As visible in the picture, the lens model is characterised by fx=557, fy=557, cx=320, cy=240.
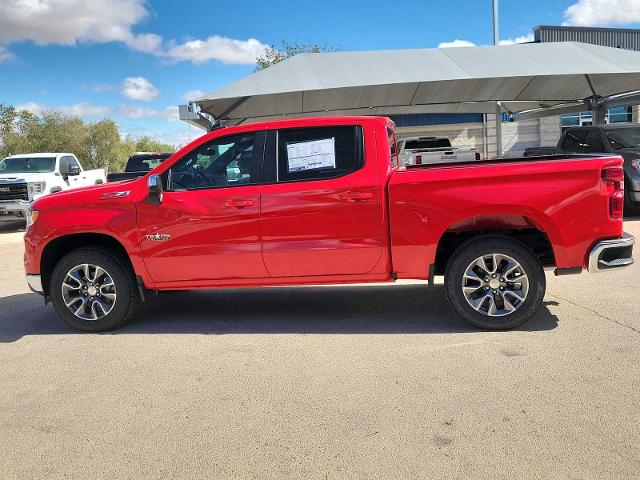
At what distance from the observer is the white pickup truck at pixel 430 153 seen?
1227 centimetres

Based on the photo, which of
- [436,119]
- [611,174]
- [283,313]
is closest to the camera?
[611,174]

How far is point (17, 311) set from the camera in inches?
252

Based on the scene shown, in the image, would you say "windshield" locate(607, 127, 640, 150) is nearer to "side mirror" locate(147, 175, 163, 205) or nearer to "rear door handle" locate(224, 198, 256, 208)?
"rear door handle" locate(224, 198, 256, 208)

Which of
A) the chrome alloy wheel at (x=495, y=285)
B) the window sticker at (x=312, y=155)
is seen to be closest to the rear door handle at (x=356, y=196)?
the window sticker at (x=312, y=155)

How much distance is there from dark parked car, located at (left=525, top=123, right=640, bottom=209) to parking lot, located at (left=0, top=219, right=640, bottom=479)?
19.7 feet

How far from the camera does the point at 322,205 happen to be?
4879 millimetres

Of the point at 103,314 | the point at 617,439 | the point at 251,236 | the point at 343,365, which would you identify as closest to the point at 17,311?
the point at 103,314

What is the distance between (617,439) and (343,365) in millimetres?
1878

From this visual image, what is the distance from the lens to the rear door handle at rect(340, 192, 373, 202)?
15.8 feet

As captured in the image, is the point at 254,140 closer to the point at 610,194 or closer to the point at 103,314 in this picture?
the point at 103,314

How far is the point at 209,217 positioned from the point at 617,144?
33.2 ft

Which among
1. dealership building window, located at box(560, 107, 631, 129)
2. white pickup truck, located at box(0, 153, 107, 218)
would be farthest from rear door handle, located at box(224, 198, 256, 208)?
dealership building window, located at box(560, 107, 631, 129)

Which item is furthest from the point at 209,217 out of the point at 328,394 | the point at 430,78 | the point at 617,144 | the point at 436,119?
the point at 436,119

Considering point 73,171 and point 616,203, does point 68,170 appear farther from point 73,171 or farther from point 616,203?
point 616,203
